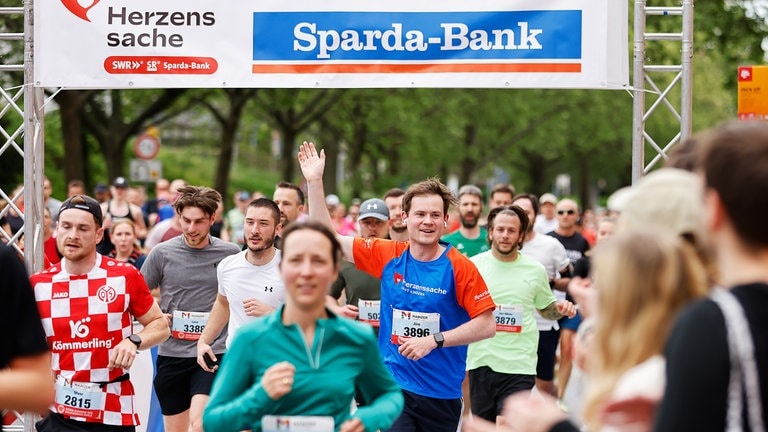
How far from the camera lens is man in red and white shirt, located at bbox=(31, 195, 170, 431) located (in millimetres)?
6211

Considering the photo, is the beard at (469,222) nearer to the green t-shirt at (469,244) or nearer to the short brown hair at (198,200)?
the green t-shirt at (469,244)

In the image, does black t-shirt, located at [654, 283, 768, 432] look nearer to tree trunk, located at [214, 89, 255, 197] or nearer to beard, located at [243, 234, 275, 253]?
beard, located at [243, 234, 275, 253]

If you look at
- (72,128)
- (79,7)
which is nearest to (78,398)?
(79,7)

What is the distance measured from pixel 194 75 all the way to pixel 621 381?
621 cm

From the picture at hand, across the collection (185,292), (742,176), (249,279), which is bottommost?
(185,292)

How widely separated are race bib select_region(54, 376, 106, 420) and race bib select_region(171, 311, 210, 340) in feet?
6.90

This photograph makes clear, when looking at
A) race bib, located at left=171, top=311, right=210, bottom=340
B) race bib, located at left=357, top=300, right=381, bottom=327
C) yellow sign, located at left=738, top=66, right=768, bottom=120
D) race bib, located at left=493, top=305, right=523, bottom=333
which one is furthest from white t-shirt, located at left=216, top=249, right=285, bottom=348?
yellow sign, located at left=738, top=66, right=768, bottom=120

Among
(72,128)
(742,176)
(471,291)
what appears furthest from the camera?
(72,128)

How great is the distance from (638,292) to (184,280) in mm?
6049

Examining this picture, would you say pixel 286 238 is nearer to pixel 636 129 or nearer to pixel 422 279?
pixel 422 279

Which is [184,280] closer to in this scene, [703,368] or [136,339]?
[136,339]

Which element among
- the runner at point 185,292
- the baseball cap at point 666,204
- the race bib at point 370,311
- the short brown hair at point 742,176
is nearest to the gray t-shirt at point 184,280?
the runner at point 185,292

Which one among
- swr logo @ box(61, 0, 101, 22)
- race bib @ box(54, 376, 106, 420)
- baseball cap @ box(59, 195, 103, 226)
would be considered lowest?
race bib @ box(54, 376, 106, 420)

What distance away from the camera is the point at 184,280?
27.8 ft
